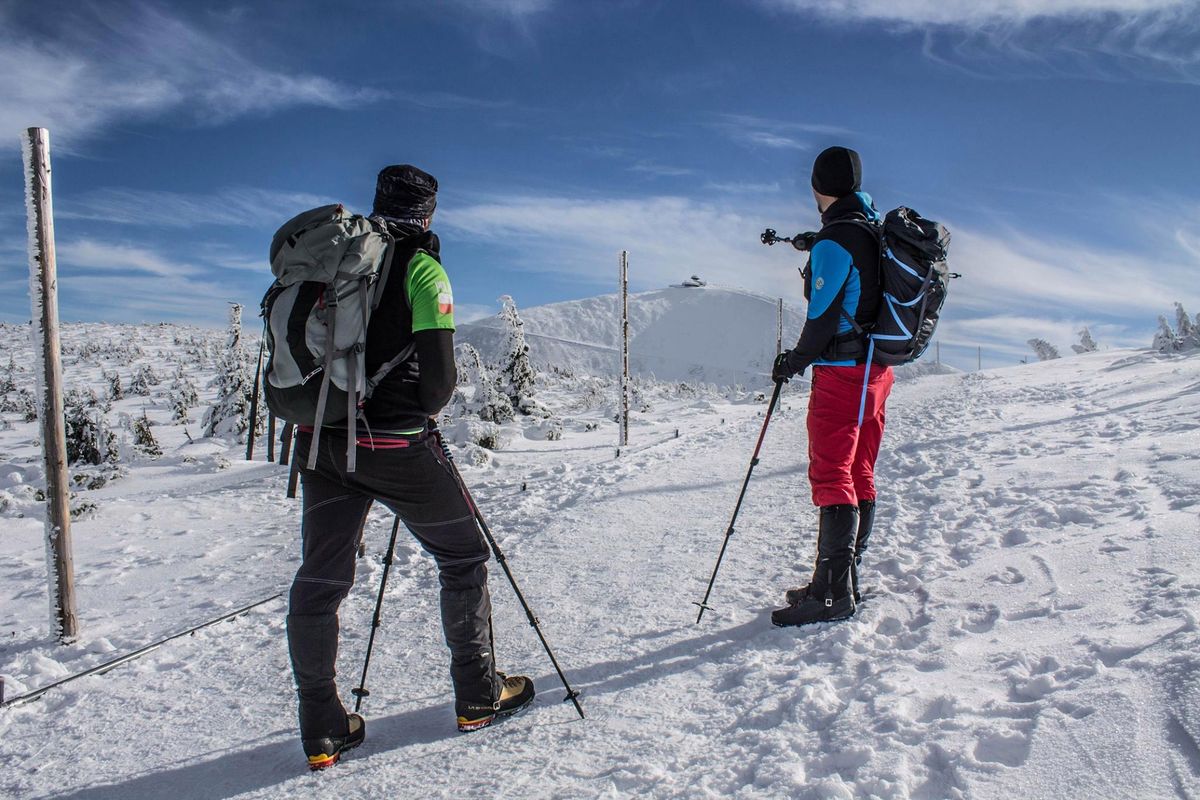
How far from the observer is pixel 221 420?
1905 cm

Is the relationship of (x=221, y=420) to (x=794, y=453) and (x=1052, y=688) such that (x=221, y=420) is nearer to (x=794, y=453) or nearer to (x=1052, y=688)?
(x=794, y=453)

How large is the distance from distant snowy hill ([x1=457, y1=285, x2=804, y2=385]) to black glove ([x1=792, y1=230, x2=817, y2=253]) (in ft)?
302

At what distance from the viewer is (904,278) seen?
3.76 metres

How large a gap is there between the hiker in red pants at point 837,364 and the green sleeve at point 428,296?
6.22 feet

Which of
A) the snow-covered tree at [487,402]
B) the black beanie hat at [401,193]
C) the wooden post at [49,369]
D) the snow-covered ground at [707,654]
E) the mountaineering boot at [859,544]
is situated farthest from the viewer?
the snow-covered tree at [487,402]

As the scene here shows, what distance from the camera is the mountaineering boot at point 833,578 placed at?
12.8ft

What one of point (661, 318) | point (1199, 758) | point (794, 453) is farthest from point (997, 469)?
point (661, 318)

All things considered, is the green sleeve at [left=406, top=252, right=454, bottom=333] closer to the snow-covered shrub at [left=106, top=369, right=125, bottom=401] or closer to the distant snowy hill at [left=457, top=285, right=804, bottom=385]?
the snow-covered shrub at [left=106, top=369, right=125, bottom=401]

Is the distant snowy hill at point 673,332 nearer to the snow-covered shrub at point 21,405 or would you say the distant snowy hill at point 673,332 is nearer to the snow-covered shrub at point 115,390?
the snow-covered shrub at point 115,390

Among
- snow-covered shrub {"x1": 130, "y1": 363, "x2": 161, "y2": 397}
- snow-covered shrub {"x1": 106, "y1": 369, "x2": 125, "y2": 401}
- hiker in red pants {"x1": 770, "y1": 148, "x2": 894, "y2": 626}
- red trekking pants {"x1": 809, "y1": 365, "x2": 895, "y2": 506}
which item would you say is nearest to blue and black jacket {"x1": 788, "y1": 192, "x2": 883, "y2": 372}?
hiker in red pants {"x1": 770, "y1": 148, "x2": 894, "y2": 626}

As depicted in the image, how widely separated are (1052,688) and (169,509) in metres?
9.28

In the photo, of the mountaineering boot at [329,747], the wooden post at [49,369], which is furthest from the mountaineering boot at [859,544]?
the wooden post at [49,369]

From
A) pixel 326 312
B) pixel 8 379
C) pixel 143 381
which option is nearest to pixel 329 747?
pixel 326 312

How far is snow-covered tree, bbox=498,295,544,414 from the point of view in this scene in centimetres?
2092
